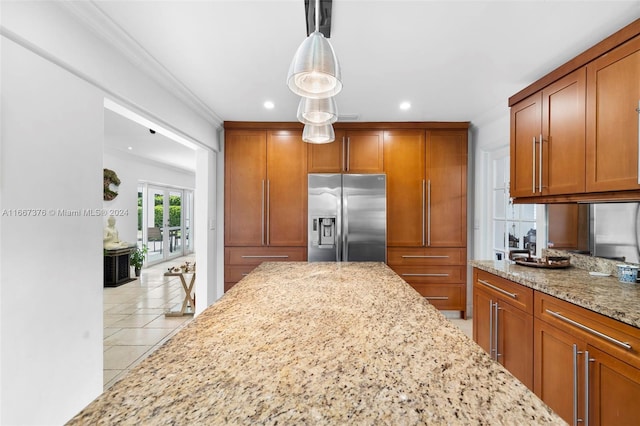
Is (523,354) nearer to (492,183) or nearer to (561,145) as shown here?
(561,145)

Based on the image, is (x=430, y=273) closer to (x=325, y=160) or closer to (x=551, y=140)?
(x=325, y=160)

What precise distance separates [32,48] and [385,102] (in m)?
2.55

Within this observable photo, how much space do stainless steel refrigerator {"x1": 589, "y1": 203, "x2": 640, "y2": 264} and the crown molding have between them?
10.6ft

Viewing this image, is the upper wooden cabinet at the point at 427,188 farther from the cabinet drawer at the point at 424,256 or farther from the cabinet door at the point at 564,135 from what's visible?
the cabinet door at the point at 564,135

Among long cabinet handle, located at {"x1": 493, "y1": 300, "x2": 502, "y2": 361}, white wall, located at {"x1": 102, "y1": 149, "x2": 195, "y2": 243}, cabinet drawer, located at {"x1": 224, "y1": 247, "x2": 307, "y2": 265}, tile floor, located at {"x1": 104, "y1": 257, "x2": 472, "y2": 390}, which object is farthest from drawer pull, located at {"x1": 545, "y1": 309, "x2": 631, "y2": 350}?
white wall, located at {"x1": 102, "y1": 149, "x2": 195, "y2": 243}

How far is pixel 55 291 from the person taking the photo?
4.87ft

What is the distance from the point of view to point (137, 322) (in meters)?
3.51

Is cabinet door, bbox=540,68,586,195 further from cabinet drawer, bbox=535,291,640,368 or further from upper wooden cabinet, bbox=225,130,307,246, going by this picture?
upper wooden cabinet, bbox=225,130,307,246

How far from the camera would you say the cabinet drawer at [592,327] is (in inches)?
47.2

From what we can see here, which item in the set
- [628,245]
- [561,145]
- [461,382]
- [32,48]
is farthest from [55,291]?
[628,245]

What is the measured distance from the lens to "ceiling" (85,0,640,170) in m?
1.59

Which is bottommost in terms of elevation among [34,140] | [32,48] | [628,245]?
[628,245]

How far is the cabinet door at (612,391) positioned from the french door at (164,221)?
7536 mm

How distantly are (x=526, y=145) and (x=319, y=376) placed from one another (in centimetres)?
246
